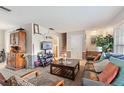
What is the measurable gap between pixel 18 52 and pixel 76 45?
416cm

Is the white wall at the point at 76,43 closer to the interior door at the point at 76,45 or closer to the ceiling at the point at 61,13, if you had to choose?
the interior door at the point at 76,45

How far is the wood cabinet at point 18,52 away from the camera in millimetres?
5012

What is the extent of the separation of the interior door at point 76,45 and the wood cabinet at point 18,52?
3.81m

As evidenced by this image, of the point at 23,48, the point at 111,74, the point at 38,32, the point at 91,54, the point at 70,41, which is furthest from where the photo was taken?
the point at 70,41

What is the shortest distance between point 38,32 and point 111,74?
4.43 metres

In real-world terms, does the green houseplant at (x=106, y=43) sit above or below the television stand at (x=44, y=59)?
above

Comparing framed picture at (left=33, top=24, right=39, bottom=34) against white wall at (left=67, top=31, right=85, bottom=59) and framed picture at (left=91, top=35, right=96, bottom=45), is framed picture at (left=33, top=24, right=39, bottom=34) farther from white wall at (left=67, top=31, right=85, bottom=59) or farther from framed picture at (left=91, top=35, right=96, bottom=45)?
framed picture at (left=91, top=35, right=96, bottom=45)

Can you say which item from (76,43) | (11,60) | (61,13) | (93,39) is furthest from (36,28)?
(93,39)

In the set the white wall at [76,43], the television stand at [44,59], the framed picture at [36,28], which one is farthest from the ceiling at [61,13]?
the white wall at [76,43]

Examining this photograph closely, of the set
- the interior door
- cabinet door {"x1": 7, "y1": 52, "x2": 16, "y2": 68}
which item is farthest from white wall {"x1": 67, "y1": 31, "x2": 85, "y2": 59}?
cabinet door {"x1": 7, "y1": 52, "x2": 16, "y2": 68}
